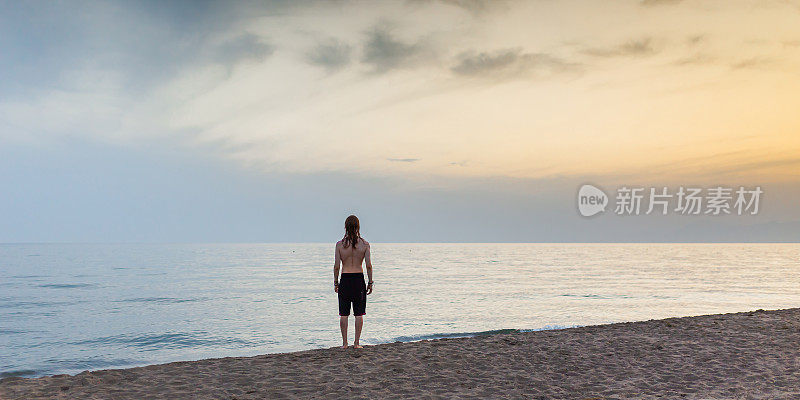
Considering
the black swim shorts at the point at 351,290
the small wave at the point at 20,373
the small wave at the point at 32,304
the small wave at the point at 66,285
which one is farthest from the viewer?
the small wave at the point at 66,285

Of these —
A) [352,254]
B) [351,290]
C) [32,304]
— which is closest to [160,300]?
[32,304]

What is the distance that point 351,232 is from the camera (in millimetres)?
9195

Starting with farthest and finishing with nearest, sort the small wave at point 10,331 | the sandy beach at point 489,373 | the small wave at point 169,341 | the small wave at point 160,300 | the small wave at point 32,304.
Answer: the small wave at point 160,300
the small wave at point 32,304
the small wave at point 10,331
the small wave at point 169,341
the sandy beach at point 489,373

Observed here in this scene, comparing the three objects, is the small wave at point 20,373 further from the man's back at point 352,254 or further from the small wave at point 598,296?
the small wave at point 598,296

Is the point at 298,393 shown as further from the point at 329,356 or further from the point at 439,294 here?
the point at 439,294

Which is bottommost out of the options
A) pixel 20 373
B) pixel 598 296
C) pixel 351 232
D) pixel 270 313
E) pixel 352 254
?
pixel 598 296

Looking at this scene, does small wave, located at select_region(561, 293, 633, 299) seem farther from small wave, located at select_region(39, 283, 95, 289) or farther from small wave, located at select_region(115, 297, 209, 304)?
small wave, located at select_region(39, 283, 95, 289)

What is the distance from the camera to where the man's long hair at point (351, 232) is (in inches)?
360

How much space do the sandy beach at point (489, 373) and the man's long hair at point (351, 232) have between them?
2.01 meters

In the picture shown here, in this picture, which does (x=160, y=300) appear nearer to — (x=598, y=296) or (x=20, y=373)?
(x=20, y=373)

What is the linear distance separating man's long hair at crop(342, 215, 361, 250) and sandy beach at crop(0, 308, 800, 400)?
201cm

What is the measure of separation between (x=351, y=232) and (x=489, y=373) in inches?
130

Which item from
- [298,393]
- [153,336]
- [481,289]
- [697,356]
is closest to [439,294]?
[481,289]

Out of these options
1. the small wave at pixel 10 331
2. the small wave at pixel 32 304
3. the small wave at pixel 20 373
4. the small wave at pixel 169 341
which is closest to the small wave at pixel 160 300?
the small wave at pixel 32 304
